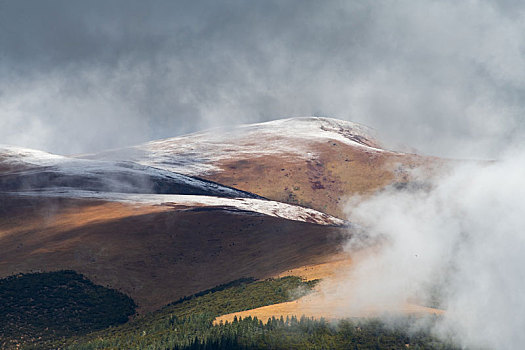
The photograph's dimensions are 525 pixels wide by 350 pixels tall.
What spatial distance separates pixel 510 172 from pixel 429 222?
10911 mm

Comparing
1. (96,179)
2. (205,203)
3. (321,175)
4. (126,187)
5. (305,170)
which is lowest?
(205,203)

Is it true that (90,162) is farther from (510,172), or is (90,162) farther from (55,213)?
(510,172)

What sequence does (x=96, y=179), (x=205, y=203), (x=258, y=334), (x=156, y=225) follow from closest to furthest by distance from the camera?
(x=258, y=334), (x=156, y=225), (x=205, y=203), (x=96, y=179)

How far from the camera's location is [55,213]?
88.9m

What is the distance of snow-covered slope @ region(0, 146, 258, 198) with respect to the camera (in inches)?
4690

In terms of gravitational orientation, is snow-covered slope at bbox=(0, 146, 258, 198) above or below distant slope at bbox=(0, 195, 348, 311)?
above

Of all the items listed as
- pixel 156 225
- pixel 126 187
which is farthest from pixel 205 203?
pixel 126 187

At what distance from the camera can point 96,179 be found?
124 m

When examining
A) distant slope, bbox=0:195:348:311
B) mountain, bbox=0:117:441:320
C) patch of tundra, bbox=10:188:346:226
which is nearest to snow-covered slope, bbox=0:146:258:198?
mountain, bbox=0:117:441:320

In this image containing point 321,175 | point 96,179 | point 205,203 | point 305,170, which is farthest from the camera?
point 305,170

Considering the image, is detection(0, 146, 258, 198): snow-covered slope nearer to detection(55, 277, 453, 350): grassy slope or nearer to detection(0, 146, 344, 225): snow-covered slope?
detection(0, 146, 344, 225): snow-covered slope

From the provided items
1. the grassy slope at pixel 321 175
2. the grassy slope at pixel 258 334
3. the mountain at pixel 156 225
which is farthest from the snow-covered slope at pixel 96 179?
the grassy slope at pixel 258 334

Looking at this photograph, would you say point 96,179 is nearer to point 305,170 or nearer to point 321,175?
point 305,170

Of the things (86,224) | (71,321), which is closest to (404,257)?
(71,321)
